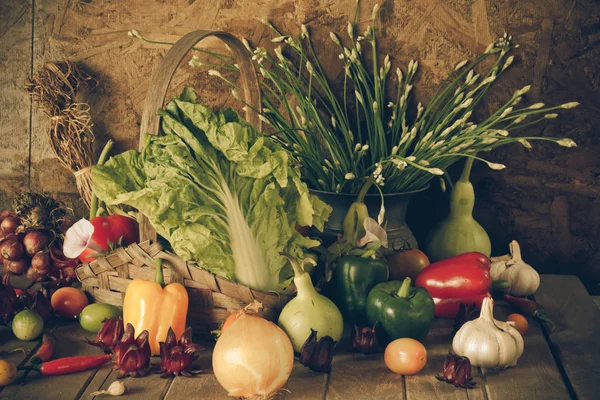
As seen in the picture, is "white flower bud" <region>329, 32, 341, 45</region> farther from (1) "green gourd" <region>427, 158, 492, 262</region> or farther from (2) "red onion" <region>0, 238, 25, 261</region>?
(2) "red onion" <region>0, 238, 25, 261</region>

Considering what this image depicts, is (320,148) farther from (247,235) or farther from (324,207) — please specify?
(247,235)

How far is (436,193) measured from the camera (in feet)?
8.00

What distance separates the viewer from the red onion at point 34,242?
6.76 feet

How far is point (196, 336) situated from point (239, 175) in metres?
0.47

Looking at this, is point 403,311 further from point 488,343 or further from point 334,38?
point 334,38

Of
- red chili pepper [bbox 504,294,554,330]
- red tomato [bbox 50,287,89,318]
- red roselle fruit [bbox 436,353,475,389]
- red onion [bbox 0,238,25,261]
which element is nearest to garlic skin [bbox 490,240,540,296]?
red chili pepper [bbox 504,294,554,330]

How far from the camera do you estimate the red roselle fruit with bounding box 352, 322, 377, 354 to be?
1.68 metres

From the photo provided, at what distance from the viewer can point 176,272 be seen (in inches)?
67.6

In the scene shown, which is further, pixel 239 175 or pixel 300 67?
pixel 300 67

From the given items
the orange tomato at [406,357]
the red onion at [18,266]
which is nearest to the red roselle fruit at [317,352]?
the orange tomato at [406,357]

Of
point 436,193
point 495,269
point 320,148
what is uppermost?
point 320,148

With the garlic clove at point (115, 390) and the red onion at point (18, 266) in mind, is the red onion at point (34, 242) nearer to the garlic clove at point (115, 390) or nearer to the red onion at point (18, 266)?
the red onion at point (18, 266)

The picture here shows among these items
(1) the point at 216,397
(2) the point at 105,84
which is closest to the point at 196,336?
(1) the point at 216,397

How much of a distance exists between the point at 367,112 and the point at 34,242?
1224 mm
